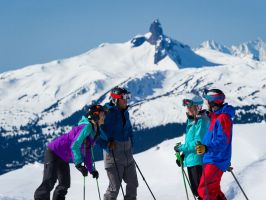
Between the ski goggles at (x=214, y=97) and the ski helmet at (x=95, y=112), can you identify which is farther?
the ski helmet at (x=95, y=112)

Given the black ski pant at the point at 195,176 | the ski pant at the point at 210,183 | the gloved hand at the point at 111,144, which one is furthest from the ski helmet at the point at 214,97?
the gloved hand at the point at 111,144

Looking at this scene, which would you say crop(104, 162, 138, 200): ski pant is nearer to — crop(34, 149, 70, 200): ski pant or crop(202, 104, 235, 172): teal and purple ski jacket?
crop(34, 149, 70, 200): ski pant

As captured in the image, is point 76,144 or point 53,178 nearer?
point 76,144

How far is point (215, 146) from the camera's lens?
8797 mm

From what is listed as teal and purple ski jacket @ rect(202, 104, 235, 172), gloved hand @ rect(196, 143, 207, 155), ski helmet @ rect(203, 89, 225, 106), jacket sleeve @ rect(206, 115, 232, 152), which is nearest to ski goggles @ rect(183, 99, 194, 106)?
ski helmet @ rect(203, 89, 225, 106)

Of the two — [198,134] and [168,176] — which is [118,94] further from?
[168,176]

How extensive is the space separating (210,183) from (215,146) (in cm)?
65

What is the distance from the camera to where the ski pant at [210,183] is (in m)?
8.85

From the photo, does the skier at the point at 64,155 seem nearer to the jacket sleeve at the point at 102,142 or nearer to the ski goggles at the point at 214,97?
the jacket sleeve at the point at 102,142

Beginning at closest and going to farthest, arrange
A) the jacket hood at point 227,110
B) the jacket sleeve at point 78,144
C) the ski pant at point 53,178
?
the jacket hood at point 227,110 → the jacket sleeve at point 78,144 → the ski pant at point 53,178

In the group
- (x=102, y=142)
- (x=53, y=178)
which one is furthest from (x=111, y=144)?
(x=53, y=178)

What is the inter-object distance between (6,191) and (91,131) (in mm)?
7350

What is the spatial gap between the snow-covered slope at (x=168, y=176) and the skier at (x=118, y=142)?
4.30m

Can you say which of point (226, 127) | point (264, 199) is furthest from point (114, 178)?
point (264, 199)
